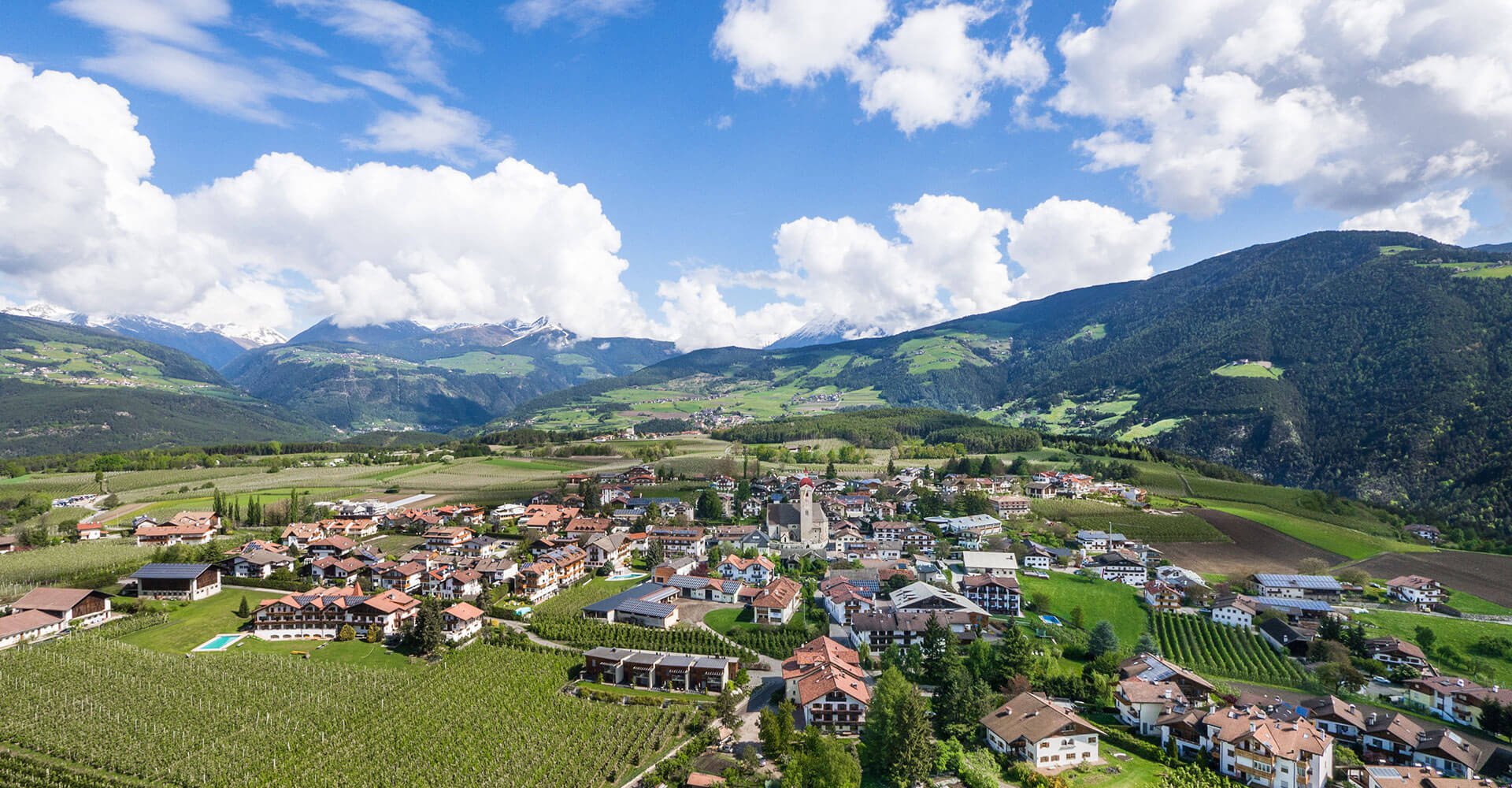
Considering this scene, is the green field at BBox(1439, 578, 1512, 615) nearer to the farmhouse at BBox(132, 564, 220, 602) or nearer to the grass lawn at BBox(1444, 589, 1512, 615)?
the grass lawn at BBox(1444, 589, 1512, 615)

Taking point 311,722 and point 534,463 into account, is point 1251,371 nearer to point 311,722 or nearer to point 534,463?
point 534,463

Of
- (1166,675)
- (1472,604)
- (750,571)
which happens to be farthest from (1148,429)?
(1166,675)

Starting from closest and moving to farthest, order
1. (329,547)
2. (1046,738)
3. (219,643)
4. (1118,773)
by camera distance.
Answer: (1118,773)
(1046,738)
(219,643)
(329,547)

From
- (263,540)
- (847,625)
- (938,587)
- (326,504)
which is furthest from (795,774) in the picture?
(326,504)

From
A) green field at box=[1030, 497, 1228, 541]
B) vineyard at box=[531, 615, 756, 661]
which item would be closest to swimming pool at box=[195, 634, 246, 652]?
vineyard at box=[531, 615, 756, 661]

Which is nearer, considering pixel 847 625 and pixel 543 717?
pixel 543 717

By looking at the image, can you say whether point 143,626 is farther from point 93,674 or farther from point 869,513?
point 869,513
